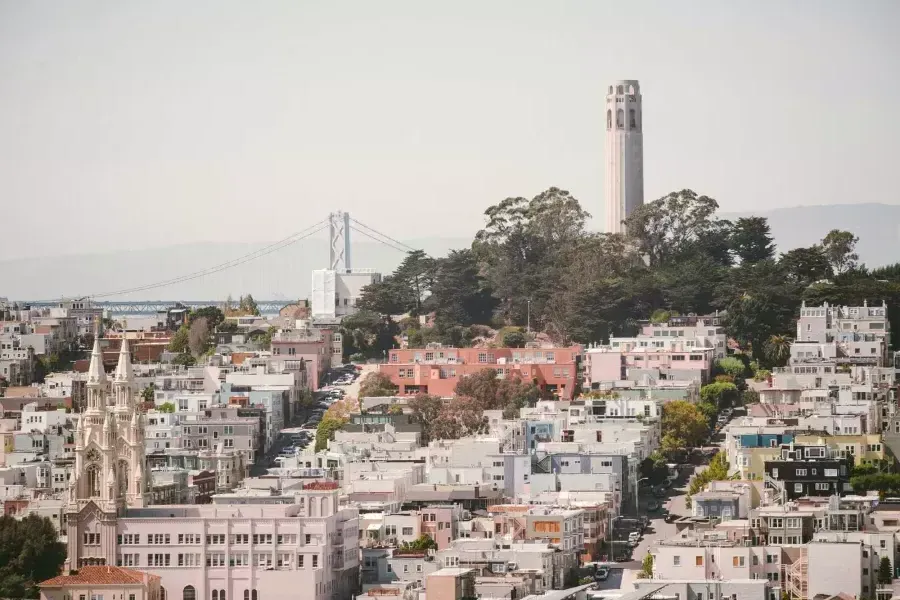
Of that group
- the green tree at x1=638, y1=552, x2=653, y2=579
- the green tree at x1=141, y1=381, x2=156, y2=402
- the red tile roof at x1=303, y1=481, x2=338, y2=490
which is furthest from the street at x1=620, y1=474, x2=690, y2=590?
the green tree at x1=141, y1=381, x2=156, y2=402

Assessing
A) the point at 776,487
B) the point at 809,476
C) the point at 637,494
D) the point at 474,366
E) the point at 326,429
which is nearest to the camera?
the point at 776,487

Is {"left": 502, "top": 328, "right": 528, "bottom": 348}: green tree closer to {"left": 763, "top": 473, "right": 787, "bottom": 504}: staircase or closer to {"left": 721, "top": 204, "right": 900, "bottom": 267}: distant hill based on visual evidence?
{"left": 721, "top": 204, "right": 900, "bottom": 267}: distant hill

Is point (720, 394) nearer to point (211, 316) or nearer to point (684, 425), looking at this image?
point (684, 425)

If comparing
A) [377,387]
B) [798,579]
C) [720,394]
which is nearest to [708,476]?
[798,579]

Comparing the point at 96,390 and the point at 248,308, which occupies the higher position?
the point at 248,308

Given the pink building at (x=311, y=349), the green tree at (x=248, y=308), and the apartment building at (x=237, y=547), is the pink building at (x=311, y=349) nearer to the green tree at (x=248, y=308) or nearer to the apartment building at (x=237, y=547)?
the green tree at (x=248, y=308)

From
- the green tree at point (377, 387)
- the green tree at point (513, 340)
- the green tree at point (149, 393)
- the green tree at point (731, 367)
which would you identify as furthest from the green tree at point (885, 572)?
the green tree at point (149, 393)
